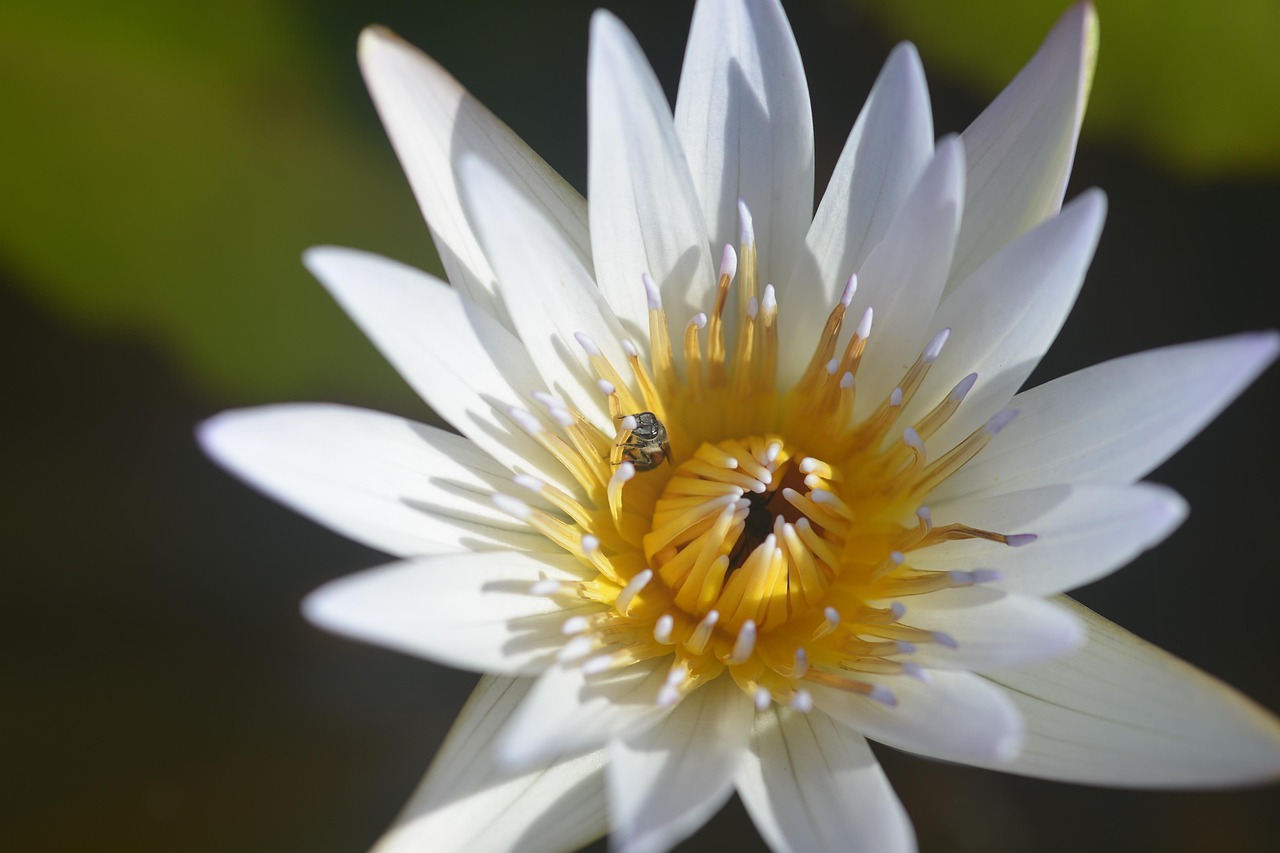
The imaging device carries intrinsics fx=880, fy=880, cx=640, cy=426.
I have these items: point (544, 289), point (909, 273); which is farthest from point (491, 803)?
point (909, 273)

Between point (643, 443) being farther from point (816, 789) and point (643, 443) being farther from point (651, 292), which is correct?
point (816, 789)

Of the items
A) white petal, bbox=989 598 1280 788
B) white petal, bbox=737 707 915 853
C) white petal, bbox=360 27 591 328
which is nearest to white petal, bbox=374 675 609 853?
white petal, bbox=737 707 915 853

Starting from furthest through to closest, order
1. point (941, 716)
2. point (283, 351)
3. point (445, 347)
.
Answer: point (283, 351) < point (445, 347) < point (941, 716)

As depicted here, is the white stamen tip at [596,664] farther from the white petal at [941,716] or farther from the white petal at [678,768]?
the white petal at [941,716]

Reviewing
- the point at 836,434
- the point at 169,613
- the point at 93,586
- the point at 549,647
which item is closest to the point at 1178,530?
the point at 836,434

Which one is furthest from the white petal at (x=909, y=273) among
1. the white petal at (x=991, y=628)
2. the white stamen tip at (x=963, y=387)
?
the white petal at (x=991, y=628)

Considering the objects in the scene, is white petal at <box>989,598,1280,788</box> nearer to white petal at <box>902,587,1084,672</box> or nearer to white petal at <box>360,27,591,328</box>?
white petal at <box>902,587,1084,672</box>
